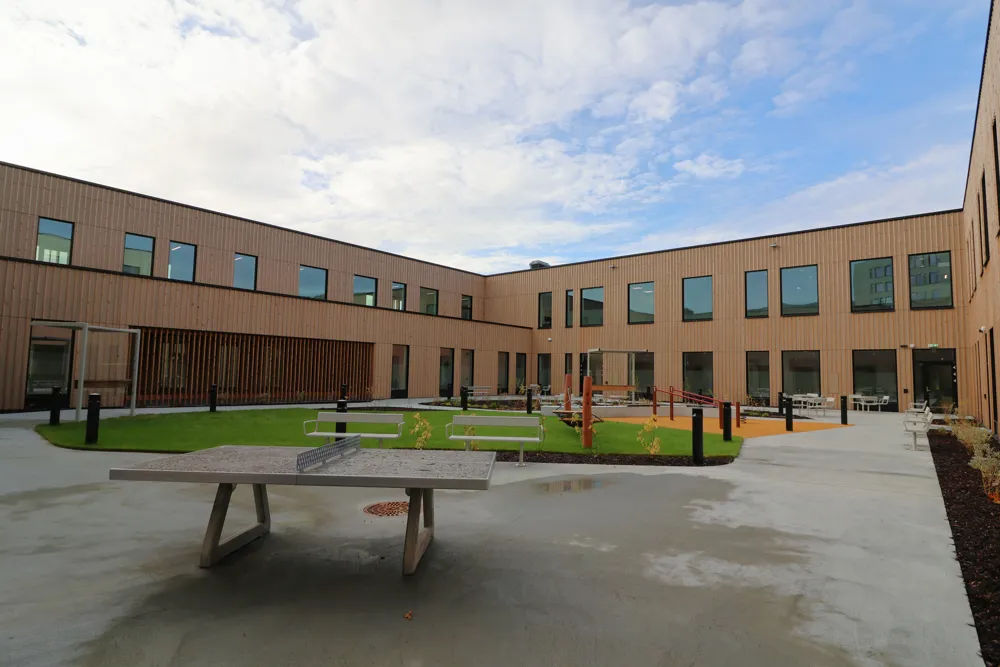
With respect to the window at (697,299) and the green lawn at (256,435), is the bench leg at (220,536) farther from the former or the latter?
the window at (697,299)

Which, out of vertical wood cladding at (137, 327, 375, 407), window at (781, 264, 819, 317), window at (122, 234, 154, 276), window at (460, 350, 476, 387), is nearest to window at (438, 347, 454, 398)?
window at (460, 350, 476, 387)

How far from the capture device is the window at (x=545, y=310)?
34281 millimetres

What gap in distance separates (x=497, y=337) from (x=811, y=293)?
1631 cm

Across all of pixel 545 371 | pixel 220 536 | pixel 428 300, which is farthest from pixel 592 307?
pixel 220 536

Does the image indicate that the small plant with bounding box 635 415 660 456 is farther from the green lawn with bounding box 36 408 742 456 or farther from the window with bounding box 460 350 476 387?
the window with bounding box 460 350 476 387

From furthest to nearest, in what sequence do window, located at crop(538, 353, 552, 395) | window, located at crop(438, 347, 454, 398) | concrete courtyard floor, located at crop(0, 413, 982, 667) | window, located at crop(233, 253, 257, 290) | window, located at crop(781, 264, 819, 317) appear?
window, located at crop(538, 353, 552, 395) → window, located at crop(438, 347, 454, 398) → window, located at crop(233, 253, 257, 290) → window, located at crop(781, 264, 819, 317) → concrete courtyard floor, located at crop(0, 413, 982, 667)

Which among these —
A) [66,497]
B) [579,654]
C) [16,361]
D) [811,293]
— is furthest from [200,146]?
[811,293]

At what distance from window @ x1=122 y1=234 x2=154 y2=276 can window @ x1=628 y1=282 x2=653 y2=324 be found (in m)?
23.6

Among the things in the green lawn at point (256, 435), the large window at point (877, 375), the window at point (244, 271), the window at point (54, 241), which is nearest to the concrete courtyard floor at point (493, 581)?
the green lawn at point (256, 435)

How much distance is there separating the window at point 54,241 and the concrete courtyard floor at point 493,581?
17.6m

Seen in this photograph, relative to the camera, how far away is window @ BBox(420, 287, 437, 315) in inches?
1312

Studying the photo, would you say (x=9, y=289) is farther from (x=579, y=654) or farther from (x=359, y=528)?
(x=579, y=654)

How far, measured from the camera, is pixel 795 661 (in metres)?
3.04

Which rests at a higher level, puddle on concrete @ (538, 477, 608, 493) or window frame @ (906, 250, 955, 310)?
window frame @ (906, 250, 955, 310)
